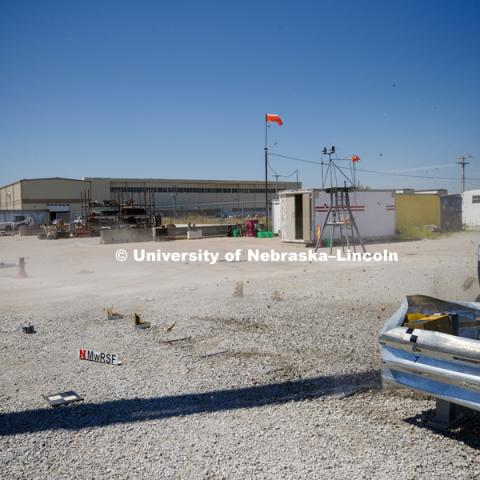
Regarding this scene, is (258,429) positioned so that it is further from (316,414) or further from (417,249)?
(417,249)

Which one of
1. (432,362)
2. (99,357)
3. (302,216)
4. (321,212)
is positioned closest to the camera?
(432,362)

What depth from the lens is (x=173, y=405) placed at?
4500mm

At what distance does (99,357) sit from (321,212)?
732 inches

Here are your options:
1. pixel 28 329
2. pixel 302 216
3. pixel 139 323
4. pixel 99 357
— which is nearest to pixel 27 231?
pixel 302 216

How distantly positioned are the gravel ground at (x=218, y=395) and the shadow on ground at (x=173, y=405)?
0.06ft

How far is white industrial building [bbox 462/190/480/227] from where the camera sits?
39.7 m

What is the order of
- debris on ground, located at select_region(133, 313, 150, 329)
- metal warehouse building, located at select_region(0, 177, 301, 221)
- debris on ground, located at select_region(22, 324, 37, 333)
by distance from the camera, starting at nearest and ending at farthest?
1. debris on ground, located at select_region(22, 324, 37, 333)
2. debris on ground, located at select_region(133, 313, 150, 329)
3. metal warehouse building, located at select_region(0, 177, 301, 221)

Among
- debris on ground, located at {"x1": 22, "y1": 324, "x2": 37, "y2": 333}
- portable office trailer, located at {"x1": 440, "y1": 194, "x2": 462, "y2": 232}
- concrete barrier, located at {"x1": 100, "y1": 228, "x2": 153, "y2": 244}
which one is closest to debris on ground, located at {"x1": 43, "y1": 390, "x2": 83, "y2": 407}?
debris on ground, located at {"x1": 22, "y1": 324, "x2": 37, "y2": 333}

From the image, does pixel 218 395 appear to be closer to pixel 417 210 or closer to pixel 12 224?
pixel 417 210

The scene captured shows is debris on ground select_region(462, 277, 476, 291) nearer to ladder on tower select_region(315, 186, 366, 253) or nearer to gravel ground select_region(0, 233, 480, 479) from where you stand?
gravel ground select_region(0, 233, 480, 479)

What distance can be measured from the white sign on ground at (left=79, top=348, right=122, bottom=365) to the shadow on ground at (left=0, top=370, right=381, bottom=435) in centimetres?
116

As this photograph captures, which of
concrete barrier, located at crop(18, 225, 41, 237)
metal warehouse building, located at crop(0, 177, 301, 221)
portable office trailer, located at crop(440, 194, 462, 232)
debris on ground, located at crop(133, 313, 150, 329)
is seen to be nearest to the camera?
debris on ground, located at crop(133, 313, 150, 329)

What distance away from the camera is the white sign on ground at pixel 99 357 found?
5742mm

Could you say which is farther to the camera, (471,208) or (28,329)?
(471,208)
